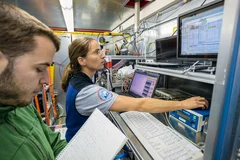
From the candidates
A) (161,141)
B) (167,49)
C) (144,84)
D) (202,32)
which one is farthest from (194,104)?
(167,49)

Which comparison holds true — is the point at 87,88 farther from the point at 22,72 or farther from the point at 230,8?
the point at 230,8

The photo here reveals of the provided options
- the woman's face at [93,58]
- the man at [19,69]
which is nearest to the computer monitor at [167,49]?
the woman's face at [93,58]

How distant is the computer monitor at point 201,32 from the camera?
2.33 feet

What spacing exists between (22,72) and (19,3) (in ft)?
8.98

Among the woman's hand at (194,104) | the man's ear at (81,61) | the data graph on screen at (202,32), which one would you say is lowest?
the woman's hand at (194,104)

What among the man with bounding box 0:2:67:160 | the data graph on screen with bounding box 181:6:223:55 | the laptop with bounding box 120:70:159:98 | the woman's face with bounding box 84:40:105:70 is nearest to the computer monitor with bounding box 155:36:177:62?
the laptop with bounding box 120:70:159:98

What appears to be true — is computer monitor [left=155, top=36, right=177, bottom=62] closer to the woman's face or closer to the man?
the woman's face

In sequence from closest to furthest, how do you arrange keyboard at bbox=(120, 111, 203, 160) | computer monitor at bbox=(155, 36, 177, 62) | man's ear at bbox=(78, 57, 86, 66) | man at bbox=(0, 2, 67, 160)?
Answer: man at bbox=(0, 2, 67, 160) < keyboard at bbox=(120, 111, 203, 160) < man's ear at bbox=(78, 57, 86, 66) < computer monitor at bbox=(155, 36, 177, 62)

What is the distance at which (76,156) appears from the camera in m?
0.66

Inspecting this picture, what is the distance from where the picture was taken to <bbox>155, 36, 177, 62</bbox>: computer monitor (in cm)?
133

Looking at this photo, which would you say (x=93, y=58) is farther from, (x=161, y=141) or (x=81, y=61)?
(x=161, y=141)

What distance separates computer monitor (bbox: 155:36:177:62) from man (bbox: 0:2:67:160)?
1113 mm

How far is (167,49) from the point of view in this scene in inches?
55.7

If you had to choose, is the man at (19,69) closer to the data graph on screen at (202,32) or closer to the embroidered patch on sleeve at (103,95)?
the embroidered patch on sleeve at (103,95)
